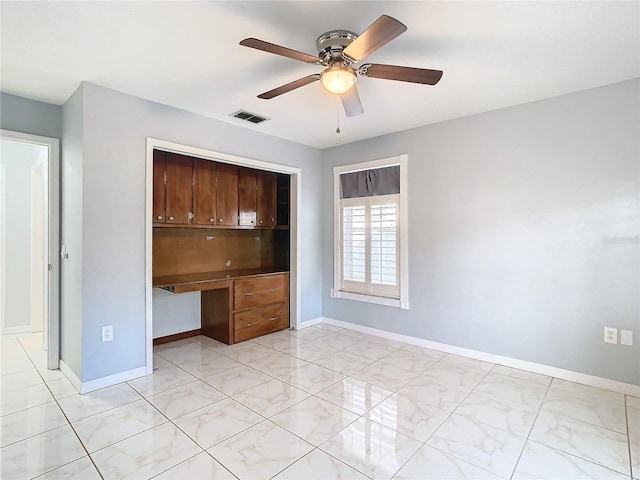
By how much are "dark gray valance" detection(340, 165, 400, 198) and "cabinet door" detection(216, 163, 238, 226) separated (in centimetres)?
146

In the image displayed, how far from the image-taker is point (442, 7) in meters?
1.78

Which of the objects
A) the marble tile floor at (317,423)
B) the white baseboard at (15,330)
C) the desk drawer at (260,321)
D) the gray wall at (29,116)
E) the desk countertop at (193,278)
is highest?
the gray wall at (29,116)

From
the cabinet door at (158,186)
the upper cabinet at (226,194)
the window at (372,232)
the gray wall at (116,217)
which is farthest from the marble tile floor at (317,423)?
the upper cabinet at (226,194)

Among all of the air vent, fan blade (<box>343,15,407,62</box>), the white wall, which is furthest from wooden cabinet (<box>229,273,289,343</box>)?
the white wall

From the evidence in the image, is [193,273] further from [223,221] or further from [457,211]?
[457,211]

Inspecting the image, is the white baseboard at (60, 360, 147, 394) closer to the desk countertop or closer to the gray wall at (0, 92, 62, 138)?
the desk countertop

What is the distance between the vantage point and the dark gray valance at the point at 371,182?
4.06 metres

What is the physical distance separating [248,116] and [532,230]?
304cm

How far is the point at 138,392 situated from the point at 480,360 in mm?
3233

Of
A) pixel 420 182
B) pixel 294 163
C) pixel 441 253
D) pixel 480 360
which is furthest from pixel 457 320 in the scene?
pixel 294 163

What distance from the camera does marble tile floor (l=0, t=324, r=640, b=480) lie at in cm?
183

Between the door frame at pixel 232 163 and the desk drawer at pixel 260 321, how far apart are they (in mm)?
157

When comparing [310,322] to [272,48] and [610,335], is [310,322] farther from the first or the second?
[272,48]

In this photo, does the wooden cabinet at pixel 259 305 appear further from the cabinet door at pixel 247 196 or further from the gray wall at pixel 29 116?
the gray wall at pixel 29 116
